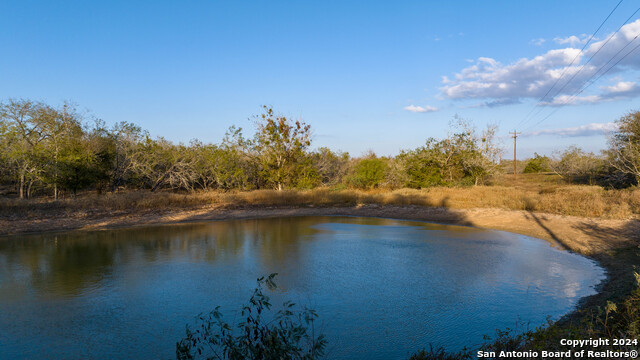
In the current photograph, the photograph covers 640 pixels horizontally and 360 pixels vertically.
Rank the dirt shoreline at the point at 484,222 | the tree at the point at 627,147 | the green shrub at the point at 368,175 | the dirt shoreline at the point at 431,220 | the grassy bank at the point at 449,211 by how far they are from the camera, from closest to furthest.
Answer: the dirt shoreline at the point at 484,222, the grassy bank at the point at 449,211, the dirt shoreline at the point at 431,220, the tree at the point at 627,147, the green shrub at the point at 368,175

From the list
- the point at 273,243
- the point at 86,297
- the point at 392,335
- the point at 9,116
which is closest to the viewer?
the point at 392,335

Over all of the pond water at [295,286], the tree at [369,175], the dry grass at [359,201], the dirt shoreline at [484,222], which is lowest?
the pond water at [295,286]

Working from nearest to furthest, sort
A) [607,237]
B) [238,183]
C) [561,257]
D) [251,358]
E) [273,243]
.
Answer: [251,358], [561,257], [607,237], [273,243], [238,183]

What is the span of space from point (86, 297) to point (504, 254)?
9968 millimetres

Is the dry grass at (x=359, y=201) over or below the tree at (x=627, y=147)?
below

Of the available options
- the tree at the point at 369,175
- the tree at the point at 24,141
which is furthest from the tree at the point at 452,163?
the tree at the point at 24,141

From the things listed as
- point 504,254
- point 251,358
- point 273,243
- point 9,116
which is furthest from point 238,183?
point 251,358

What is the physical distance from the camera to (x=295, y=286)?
25.8ft

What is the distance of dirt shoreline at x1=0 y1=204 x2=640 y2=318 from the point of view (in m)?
9.41

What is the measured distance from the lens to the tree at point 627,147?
22.7 m

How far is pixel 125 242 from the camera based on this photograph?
42.5ft

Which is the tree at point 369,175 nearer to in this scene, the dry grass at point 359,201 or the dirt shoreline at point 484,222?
the dry grass at point 359,201

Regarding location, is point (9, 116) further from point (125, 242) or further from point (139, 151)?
point (125, 242)

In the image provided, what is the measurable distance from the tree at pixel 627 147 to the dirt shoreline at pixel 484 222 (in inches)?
452
